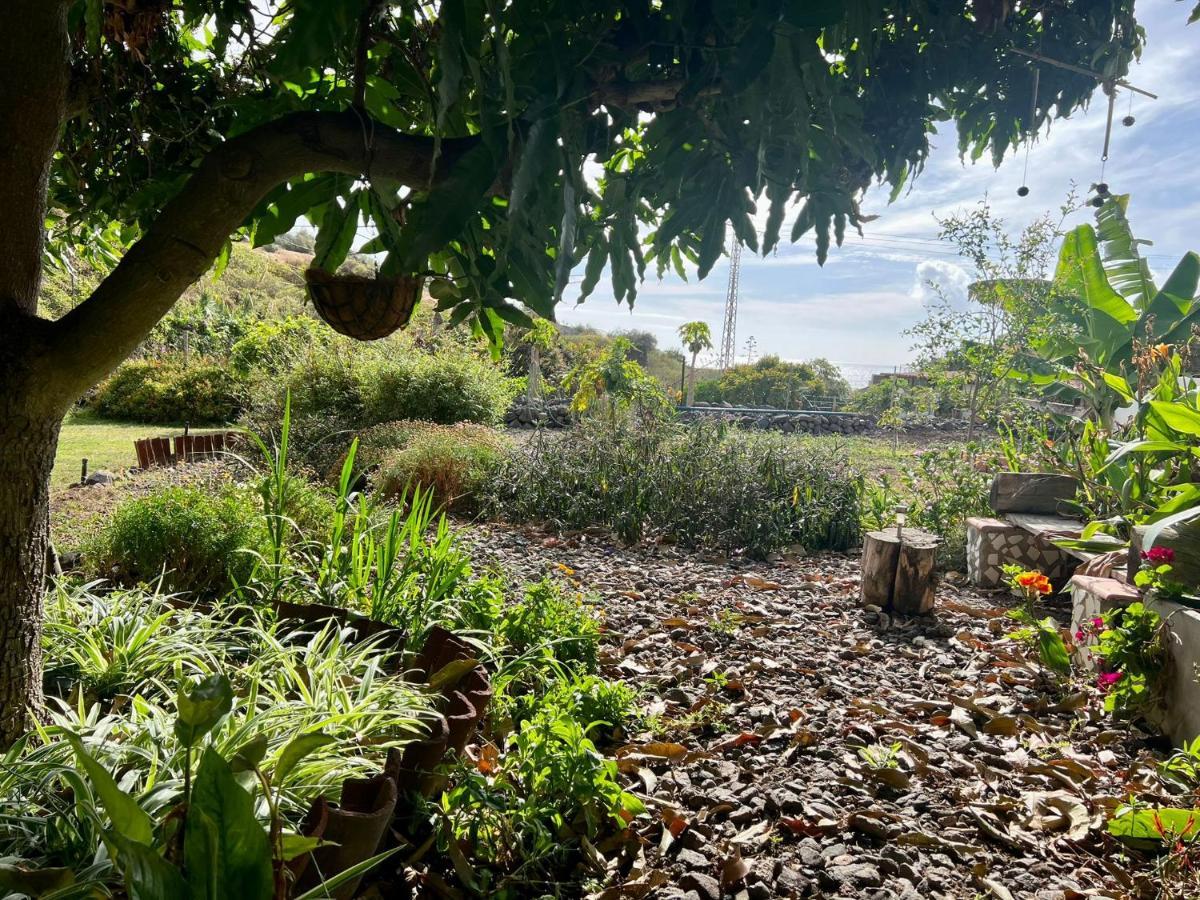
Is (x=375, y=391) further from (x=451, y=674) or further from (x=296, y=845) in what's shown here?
(x=296, y=845)

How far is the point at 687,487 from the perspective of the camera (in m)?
5.45

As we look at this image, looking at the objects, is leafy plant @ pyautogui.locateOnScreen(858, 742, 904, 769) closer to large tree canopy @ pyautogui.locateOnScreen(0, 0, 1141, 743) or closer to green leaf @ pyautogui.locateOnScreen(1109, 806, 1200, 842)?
green leaf @ pyautogui.locateOnScreen(1109, 806, 1200, 842)

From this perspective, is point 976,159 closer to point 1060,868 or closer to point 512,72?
point 512,72

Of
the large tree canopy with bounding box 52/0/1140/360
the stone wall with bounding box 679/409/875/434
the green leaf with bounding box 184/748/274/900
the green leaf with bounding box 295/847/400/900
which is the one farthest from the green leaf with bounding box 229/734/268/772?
the stone wall with bounding box 679/409/875/434

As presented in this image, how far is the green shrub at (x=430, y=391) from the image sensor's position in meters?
8.82

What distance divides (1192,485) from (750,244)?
2.51 meters

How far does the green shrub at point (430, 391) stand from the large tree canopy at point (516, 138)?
286 inches

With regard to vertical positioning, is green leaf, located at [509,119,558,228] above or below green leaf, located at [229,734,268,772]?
above

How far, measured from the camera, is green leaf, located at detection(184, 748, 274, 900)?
854 mm

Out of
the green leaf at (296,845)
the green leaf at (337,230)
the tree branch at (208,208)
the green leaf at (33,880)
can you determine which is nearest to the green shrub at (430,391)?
the green leaf at (337,230)

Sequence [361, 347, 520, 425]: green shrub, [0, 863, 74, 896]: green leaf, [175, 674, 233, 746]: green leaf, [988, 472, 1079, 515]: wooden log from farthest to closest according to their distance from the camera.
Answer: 1. [361, 347, 520, 425]: green shrub
2. [988, 472, 1079, 515]: wooden log
3. [0, 863, 74, 896]: green leaf
4. [175, 674, 233, 746]: green leaf

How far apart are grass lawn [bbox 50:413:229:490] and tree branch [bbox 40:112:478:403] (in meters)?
5.82

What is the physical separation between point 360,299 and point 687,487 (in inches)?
150

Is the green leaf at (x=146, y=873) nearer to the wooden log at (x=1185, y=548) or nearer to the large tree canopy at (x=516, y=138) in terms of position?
the large tree canopy at (x=516, y=138)
